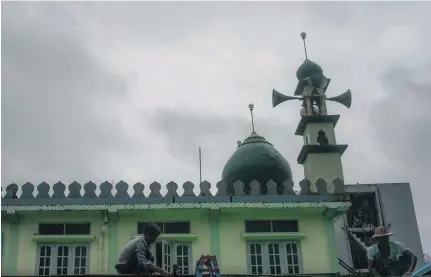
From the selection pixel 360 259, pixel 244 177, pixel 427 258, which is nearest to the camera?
pixel 244 177

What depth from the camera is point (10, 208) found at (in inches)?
818

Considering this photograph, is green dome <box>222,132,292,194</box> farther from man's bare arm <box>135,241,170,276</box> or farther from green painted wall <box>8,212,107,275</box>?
man's bare arm <box>135,241,170,276</box>

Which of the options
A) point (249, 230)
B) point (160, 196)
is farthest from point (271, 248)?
point (160, 196)

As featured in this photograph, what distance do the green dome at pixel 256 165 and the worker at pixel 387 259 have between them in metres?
12.0

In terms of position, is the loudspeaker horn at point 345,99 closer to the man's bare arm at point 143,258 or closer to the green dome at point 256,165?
the green dome at point 256,165

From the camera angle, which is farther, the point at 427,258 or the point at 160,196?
the point at 427,258

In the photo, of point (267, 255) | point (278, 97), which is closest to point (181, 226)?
point (267, 255)

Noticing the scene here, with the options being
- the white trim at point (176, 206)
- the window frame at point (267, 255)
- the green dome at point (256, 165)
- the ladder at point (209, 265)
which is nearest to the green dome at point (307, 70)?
the green dome at point (256, 165)

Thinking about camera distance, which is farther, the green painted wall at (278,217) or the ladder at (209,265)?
the green painted wall at (278,217)

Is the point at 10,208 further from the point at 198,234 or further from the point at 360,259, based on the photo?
the point at 360,259

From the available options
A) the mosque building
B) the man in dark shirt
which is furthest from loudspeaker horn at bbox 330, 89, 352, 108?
the man in dark shirt

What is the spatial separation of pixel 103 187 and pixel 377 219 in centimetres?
1294

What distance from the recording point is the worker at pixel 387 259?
10914 mm

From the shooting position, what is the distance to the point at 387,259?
11000mm
